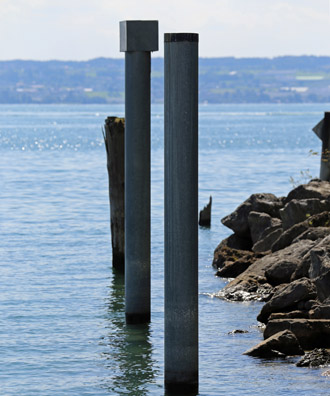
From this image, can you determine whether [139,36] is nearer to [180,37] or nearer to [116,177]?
[180,37]

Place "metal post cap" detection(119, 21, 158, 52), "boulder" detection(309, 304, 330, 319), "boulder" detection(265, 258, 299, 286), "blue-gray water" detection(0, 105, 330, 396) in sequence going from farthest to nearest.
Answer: "boulder" detection(265, 258, 299, 286), "metal post cap" detection(119, 21, 158, 52), "boulder" detection(309, 304, 330, 319), "blue-gray water" detection(0, 105, 330, 396)

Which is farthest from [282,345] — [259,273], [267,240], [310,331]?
[267,240]

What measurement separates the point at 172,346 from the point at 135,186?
364cm

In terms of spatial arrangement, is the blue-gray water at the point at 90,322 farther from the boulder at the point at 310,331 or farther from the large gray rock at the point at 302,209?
the large gray rock at the point at 302,209

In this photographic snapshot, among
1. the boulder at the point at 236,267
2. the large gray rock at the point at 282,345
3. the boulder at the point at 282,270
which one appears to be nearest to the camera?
the large gray rock at the point at 282,345

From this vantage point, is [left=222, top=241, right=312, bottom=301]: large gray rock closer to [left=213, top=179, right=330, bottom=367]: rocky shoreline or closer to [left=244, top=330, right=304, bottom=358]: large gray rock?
[left=213, top=179, right=330, bottom=367]: rocky shoreline

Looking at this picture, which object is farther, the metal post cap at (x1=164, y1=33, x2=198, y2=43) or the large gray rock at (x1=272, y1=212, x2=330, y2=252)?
the large gray rock at (x1=272, y1=212, x2=330, y2=252)

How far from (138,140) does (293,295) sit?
9.96ft

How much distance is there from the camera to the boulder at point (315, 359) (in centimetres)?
1154

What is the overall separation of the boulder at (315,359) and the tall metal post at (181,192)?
2.31 m

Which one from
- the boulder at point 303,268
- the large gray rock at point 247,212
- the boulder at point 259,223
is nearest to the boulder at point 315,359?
the boulder at point 303,268

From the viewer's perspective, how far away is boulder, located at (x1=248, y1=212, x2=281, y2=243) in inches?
772

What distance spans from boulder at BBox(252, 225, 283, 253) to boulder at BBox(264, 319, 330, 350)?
6.63 metres

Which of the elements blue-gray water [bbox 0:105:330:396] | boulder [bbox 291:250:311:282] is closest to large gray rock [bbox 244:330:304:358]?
blue-gray water [bbox 0:105:330:396]
